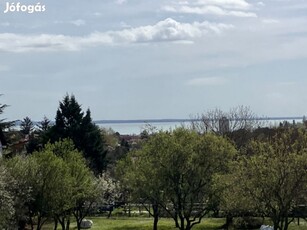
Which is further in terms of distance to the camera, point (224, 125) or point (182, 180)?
point (224, 125)

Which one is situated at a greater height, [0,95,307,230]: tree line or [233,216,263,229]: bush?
[0,95,307,230]: tree line

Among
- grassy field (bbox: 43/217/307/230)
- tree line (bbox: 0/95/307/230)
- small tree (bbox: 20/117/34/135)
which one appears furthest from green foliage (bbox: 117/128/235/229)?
small tree (bbox: 20/117/34/135)

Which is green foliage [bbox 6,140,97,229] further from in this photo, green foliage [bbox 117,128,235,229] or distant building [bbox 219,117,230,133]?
distant building [bbox 219,117,230,133]

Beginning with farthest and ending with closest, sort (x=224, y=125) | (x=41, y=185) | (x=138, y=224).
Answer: (x=224, y=125) < (x=138, y=224) < (x=41, y=185)

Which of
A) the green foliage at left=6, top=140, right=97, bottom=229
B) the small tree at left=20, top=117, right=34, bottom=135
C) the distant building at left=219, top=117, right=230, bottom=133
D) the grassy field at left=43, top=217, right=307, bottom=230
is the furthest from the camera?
the small tree at left=20, top=117, right=34, bottom=135

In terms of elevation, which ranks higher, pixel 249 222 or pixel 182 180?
pixel 182 180

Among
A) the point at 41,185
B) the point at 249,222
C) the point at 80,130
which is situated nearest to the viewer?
the point at 41,185

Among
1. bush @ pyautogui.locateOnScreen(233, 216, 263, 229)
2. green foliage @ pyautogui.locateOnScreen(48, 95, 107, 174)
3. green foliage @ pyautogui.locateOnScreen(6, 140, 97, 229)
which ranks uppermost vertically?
green foliage @ pyautogui.locateOnScreen(48, 95, 107, 174)

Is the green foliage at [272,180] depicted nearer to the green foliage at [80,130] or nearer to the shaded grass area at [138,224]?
the shaded grass area at [138,224]

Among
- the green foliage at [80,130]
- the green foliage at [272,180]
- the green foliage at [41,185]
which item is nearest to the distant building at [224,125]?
the green foliage at [80,130]

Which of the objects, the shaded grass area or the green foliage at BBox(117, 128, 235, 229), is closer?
the green foliage at BBox(117, 128, 235, 229)

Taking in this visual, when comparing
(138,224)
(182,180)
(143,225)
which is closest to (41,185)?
(182,180)

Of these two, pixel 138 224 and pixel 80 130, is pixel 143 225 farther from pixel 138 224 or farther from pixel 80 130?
pixel 80 130

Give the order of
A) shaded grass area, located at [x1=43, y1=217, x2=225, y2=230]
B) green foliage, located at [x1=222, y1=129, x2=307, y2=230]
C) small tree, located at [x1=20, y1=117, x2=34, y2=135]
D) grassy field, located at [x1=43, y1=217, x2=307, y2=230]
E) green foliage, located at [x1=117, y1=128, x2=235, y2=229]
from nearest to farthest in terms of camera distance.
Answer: green foliage, located at [x1=222, y1=129, x2=307, y2=230]
green foliage, located at [x1=117, y1=128, x2=235, y2=229]
grassy field, located at [x1=43, y1=217, x2=307, y2=230]
shaded grass area, located at [x1=43, y1=217, x2=225, y2=230]
small tree, located at [x1=20, y1=117, x2=34, y2=135]
